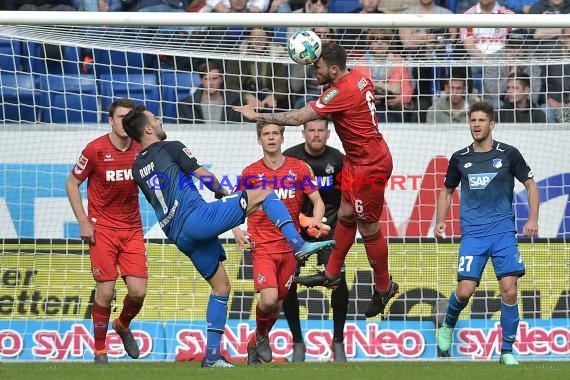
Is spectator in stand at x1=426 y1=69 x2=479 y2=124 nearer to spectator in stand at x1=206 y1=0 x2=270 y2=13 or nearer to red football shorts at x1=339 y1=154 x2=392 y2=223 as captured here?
red football shorts at x1=339 y1=154 x2=392 y2=223

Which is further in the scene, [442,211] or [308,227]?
[308,227]

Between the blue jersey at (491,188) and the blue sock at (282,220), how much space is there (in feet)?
6.80

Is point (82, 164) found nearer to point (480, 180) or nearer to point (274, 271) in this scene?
point (274, 271)

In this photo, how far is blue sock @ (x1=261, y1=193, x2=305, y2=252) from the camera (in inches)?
361

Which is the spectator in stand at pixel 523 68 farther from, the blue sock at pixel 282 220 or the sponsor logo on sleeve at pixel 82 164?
the sponsor logo on sleeve at pixel 82 164

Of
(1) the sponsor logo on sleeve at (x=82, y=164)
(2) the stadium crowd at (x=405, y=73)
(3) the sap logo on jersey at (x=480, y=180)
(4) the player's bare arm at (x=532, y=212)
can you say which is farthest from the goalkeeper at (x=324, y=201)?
(1) the sponsor logo on sleeve at (x=82, y=164)

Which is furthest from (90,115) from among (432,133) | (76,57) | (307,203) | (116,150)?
(432,133)

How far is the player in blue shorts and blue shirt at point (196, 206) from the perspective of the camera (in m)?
9.34

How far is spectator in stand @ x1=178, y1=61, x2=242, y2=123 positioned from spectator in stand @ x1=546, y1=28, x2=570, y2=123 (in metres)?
3.47

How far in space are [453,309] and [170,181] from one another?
9.94 feet

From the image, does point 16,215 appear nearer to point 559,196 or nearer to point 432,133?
point 432,133

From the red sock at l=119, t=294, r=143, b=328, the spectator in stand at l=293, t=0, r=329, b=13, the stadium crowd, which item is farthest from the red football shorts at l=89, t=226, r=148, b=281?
the spectator in stand at l=293, t=0, r=329, b=13

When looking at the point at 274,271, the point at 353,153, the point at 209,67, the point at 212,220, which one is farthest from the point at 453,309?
the point at 209,67

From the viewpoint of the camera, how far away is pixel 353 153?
1017 cm
